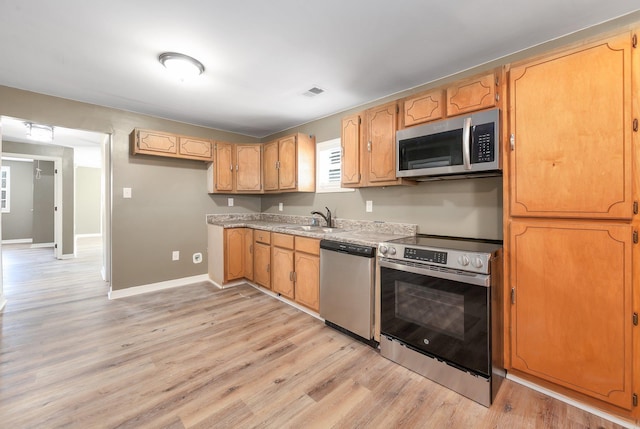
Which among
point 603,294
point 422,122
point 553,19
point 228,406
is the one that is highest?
point 553,19

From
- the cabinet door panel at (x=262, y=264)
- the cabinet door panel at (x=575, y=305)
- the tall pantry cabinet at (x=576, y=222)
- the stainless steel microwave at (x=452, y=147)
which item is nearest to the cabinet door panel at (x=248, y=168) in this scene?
the cabinet door panel at (x=262, y=264)

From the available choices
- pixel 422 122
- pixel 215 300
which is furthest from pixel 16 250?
pixel 422 122

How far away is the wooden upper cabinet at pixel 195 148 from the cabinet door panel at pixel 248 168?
1.43 feet

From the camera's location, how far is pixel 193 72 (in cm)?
238

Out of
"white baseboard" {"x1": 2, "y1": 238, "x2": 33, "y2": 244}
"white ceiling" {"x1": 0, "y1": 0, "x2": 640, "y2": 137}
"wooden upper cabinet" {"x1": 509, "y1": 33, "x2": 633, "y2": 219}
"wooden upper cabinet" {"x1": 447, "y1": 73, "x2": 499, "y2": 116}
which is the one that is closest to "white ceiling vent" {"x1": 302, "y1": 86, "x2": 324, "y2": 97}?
"white ceiling" {"x1": 0, "y1": 0, "x2": 640, "y2": 137}

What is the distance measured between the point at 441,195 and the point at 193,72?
2.52m

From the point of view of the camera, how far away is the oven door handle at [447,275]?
1.63m

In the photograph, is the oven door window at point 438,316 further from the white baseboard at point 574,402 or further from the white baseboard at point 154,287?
the white baseboard at point 154,287

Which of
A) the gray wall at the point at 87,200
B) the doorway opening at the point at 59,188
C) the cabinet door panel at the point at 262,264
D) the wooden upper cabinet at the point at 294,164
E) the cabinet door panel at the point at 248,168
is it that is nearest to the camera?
the cabinet door panel at the point at 262,264

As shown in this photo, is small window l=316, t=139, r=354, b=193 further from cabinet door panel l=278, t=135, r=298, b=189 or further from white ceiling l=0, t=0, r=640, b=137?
white ceiling l=0, t=0, r=640, b=137

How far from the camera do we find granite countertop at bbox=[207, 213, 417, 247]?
2.51 metres

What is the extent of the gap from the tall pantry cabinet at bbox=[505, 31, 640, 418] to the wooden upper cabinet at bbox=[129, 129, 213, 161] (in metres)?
3.66

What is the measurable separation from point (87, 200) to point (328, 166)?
9278 mm

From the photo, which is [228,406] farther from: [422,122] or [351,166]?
[422,122]
